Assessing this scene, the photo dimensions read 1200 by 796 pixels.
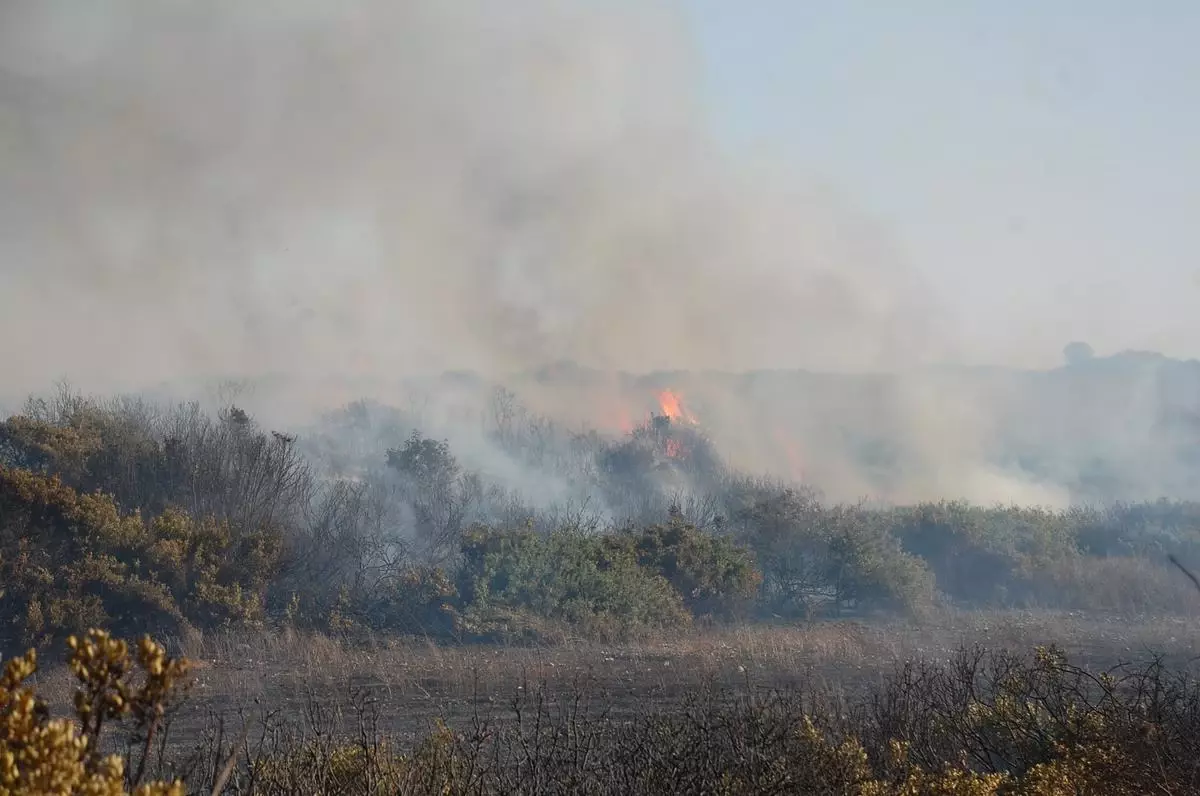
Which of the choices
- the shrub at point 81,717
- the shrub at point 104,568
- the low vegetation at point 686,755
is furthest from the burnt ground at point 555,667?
the shrub at point 81,717

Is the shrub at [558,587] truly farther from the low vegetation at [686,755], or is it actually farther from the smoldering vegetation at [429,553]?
the low vegetation at [686,755]

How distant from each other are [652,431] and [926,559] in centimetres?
2809

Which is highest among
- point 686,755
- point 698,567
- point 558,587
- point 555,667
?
point 698,567

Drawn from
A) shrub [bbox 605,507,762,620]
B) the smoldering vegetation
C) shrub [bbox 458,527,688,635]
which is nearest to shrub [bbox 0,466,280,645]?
the smoldering vegetation

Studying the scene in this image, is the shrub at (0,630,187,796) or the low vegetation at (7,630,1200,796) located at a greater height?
the shrub at (0,630,187,796)

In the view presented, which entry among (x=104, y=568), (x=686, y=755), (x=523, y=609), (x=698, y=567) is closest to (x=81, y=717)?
(x=686, y=755)

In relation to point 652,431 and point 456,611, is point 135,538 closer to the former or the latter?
point 456,611

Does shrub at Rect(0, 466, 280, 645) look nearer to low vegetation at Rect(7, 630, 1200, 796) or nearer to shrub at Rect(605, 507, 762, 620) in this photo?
low vegetation at Rect(7, 630, 1200, 796)

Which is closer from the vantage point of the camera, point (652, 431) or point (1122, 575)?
point (1122, 575)

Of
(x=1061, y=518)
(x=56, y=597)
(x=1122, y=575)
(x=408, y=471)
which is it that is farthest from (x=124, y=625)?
(x=1061, y=518)

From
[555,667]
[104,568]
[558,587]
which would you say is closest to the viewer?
[555,667]

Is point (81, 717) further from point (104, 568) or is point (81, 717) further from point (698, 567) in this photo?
point (698, 567)

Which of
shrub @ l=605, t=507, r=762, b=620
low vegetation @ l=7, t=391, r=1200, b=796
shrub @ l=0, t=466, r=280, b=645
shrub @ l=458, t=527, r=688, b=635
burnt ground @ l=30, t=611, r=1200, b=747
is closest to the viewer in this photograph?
low vegetation @ l=7, t=391, r=1200, b=796

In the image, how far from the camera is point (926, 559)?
34.6m
